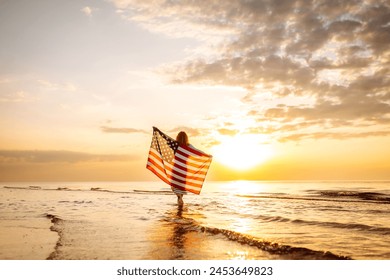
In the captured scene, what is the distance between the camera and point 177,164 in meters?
13.6

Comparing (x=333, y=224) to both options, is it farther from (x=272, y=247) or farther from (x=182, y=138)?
(x=182, y=138)

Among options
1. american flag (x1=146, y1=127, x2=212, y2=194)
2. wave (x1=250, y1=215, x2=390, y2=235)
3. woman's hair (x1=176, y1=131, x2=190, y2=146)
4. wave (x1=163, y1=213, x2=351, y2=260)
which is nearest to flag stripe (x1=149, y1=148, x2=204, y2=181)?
american flag (x1=146, y1=127, x2=212, y2=194)

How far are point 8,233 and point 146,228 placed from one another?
396cm

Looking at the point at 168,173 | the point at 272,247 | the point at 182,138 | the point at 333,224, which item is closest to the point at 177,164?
the point at 168,173

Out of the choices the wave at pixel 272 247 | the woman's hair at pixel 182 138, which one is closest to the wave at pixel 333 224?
the wave at pixel 272 247

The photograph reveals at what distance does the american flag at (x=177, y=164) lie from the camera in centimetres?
1364

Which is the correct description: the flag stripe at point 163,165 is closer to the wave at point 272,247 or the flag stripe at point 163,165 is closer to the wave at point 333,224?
the wave at point 333,224

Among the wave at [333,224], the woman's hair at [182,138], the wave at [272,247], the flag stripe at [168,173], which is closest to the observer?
the wave at [272,247]

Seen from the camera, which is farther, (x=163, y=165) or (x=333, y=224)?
(x=163, y=165)

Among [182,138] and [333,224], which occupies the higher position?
[182,138]

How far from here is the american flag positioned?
44.8 feet

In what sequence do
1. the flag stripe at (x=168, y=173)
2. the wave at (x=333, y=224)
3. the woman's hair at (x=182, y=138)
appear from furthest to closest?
the woman's hair at (x=182, y=138)
the flag stripe at (x=168, y=173)
the wave at (x=333, y=224)

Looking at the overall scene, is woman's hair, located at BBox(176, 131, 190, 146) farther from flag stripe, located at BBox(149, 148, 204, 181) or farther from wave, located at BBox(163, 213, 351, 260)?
wave, located at BBox(163, 213, 351, 260)
